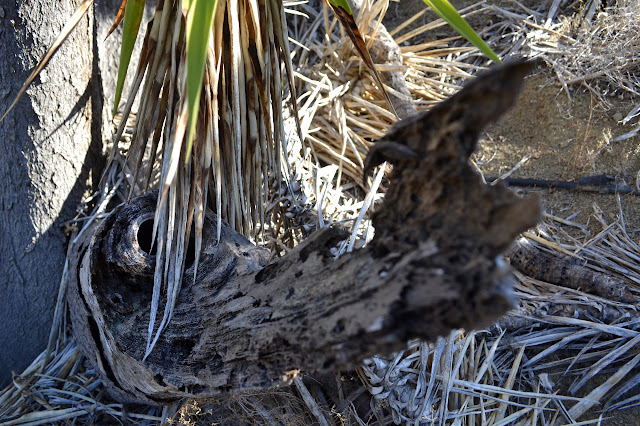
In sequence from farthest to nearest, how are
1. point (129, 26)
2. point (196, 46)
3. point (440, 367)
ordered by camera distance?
point (440, 367) < point (129, 26) < point (196, 46)

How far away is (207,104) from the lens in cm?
140

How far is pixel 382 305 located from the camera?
0.95 metres

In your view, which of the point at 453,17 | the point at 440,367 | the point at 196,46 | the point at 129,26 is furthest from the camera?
the point at 440,367

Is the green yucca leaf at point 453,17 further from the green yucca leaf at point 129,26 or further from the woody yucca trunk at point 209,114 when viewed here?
the green yucca leaf at point 129,26

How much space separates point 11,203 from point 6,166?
0.13m

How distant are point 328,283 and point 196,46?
0.56 meters

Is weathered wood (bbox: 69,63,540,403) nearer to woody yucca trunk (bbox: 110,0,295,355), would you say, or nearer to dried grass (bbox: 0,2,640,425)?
woody yucca trunk (bbox: 110,0,295,355)

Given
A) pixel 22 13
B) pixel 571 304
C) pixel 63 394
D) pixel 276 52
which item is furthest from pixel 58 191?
pixel 571 304

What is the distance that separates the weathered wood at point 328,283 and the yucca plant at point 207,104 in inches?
3.4

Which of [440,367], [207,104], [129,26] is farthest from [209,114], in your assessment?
[440,367]

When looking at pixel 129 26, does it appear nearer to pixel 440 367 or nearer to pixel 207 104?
pixel 207 104

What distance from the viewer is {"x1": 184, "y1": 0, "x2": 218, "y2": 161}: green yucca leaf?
994mm

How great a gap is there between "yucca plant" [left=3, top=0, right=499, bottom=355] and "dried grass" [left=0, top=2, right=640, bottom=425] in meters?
0.23

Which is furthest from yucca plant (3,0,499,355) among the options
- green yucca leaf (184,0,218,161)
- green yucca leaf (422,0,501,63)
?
green yucca leaf (184,0,218,161)
